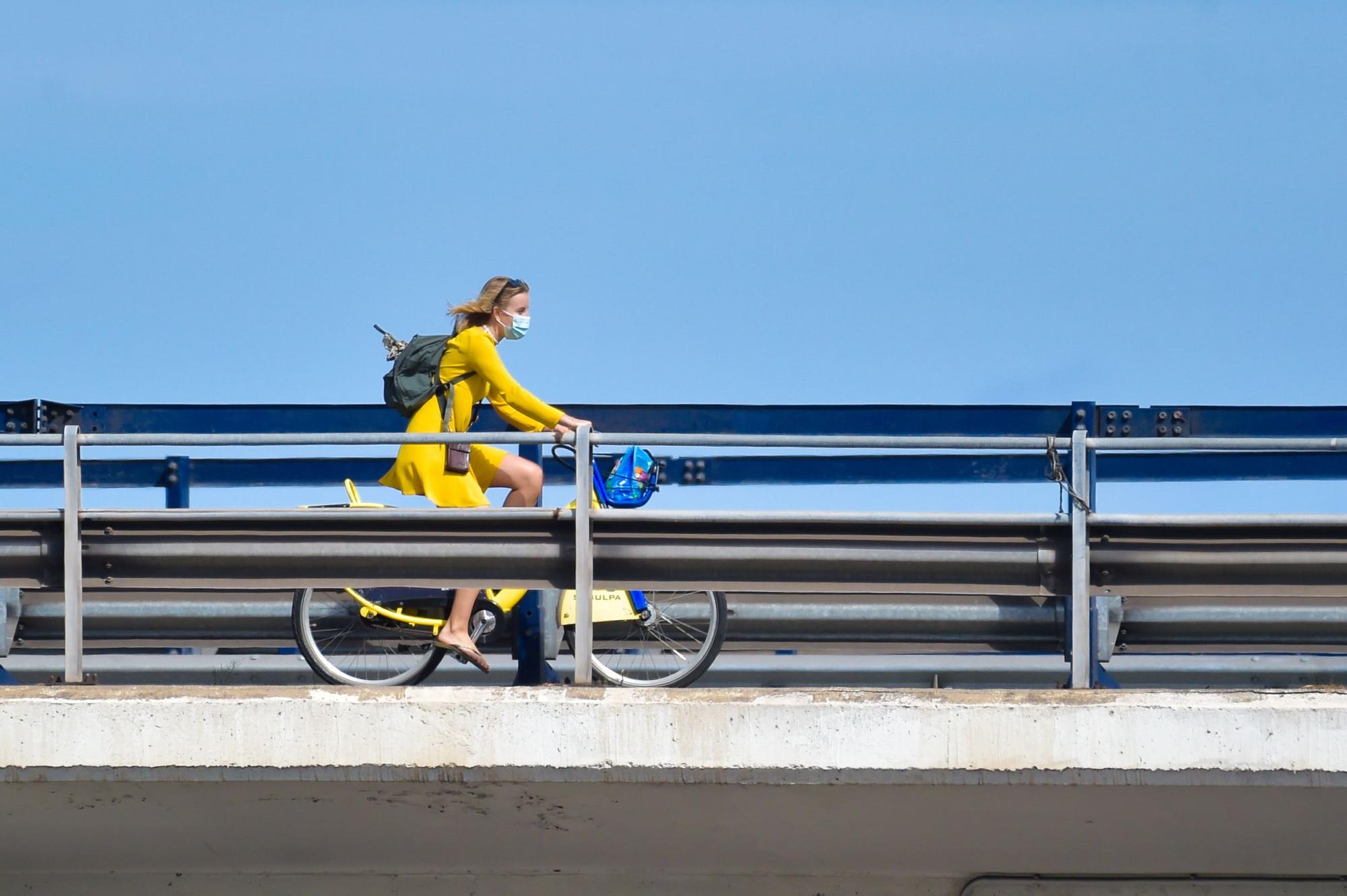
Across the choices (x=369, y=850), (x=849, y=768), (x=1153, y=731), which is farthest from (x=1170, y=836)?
(x=369, y=850)

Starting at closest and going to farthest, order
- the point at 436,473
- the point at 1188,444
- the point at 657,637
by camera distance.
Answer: the point at 1188,444 < the point at 436,473 < the point at 657,637

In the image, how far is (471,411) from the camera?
21.9ft

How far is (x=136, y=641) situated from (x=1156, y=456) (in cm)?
639

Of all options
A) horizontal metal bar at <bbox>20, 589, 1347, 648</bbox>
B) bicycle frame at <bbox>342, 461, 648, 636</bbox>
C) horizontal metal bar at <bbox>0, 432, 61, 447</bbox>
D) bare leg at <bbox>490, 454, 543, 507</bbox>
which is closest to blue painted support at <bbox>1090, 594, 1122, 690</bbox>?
horizontal metal bar at <bbox>20, 589, 1347, 648</bbox>

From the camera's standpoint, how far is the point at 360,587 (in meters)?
5.98

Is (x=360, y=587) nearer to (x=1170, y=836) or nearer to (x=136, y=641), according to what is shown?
(x=136, y=641)

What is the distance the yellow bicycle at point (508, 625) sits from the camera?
6.44 metres

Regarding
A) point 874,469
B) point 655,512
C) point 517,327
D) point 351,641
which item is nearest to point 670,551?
point 655,512

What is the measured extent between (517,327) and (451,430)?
1.69ft

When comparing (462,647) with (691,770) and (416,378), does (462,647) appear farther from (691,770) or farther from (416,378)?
(691,770)

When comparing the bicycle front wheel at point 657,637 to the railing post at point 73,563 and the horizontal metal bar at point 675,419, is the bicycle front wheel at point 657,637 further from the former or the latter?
the horizontal metal bar at point 675,419

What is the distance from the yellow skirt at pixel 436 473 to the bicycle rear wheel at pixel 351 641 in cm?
47

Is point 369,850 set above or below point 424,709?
below

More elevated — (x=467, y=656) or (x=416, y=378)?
(x=416, y=378)
